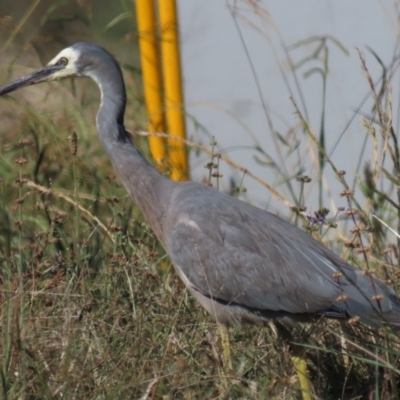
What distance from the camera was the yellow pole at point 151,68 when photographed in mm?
5977

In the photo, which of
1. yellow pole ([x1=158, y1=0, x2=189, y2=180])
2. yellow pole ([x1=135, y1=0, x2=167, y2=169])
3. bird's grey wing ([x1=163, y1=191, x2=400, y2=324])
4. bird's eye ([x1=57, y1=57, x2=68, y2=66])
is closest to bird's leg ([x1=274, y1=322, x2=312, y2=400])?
bird's grey wing ([x1=163, y1=191, x2=400, y2=324])

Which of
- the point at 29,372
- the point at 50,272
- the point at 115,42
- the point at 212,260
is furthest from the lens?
the point at 115,42

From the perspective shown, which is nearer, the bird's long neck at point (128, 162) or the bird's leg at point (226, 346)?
the bird's leg at point (226, 346)

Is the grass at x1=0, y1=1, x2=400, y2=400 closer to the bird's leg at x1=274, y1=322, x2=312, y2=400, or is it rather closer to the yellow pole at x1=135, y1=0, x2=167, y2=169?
the bird's leg at x1=274, y1=322, x2=312, y2=400

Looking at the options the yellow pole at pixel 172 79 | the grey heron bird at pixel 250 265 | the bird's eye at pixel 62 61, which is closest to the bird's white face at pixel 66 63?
the bird's eye at pixel 62 61

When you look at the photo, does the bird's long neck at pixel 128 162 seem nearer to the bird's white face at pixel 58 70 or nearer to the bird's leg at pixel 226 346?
the bird's white face at pixel 58 70

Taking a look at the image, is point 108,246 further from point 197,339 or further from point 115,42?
A: point 115,42

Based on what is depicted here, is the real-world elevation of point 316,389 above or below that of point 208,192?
below

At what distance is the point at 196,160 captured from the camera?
6.05 m

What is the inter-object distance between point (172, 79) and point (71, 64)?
3.48ft

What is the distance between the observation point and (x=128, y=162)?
4777 millimetres

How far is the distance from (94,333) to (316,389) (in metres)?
0.85

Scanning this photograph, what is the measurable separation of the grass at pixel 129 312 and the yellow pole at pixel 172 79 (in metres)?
0.22

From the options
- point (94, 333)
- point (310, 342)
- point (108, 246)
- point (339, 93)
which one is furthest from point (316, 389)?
point (339, 93)
